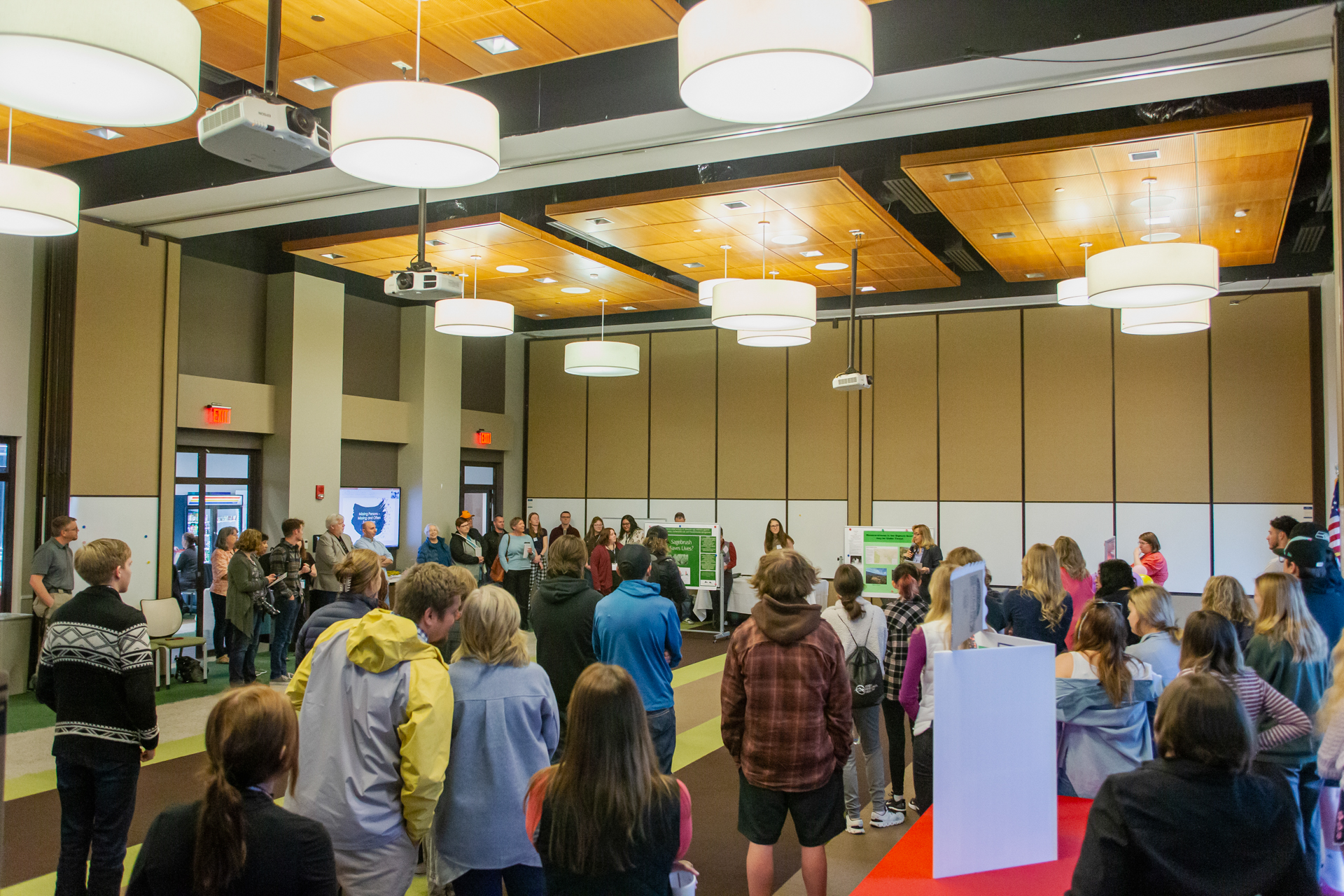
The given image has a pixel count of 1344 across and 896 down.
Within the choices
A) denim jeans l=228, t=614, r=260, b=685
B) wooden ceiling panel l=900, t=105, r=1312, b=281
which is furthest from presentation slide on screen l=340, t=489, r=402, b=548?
wooden ceiling panel l=900, t=105, r=1312, b=281

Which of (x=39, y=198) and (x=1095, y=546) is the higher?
(x=39, y=198)

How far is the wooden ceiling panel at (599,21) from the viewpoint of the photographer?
5.29 m

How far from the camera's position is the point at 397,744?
2.84 meters

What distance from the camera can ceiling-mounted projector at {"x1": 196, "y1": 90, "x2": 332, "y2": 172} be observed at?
13.3ft

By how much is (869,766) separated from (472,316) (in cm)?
637

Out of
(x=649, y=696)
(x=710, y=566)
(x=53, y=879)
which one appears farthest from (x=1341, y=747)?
(x=710, y=566)

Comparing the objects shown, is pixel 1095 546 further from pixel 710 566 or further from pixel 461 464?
pixel 461 464

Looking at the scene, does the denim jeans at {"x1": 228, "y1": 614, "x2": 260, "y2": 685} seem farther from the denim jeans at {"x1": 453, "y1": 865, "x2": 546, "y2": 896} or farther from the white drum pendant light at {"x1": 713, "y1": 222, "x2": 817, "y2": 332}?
the denim jeans at {"x1": 453, "y1": 865, "x2": 546, "y2": 896}

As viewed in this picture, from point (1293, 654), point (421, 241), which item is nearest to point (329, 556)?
point (421, 241)

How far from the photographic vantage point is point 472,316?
9.88 meters

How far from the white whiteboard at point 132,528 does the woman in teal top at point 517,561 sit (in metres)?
4.41

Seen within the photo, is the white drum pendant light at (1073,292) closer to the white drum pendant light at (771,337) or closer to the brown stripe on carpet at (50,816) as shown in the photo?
the white drum pendant light at (771,337)

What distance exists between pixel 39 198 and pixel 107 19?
3222 mm

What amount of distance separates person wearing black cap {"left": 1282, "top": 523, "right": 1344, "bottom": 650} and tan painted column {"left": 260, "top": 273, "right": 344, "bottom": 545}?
9.90 meters
